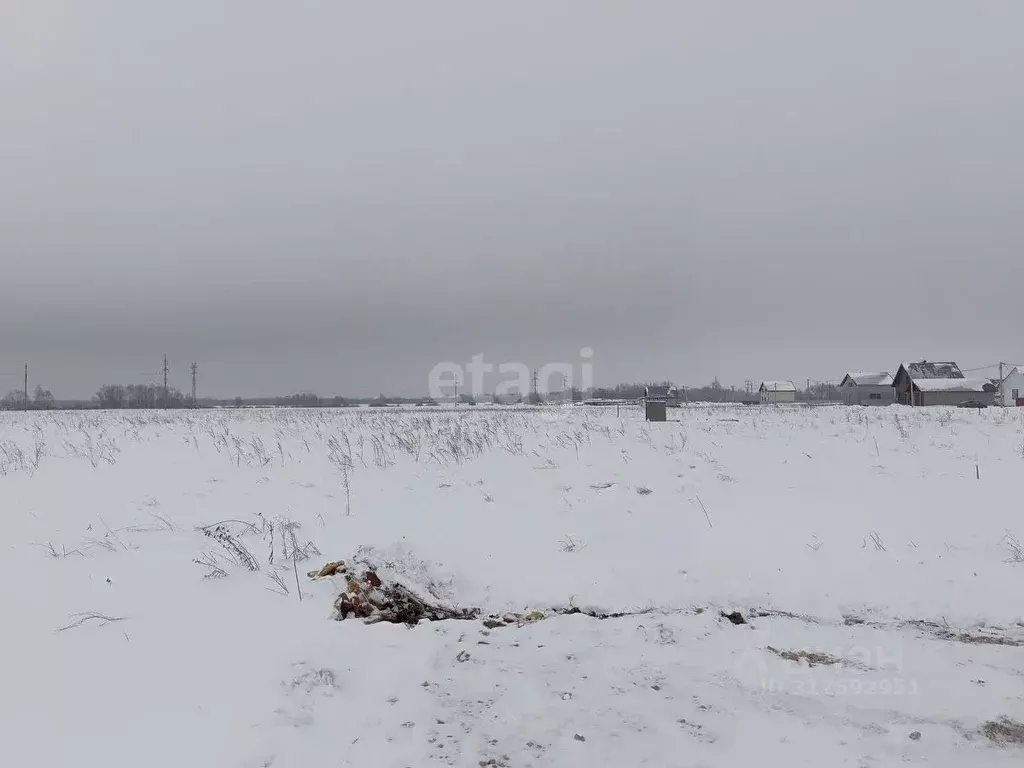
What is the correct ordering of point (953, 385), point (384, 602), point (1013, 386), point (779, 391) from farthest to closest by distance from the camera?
point (779, 391) < point (1013, 386) < point (953, 385) < point (384, 602)

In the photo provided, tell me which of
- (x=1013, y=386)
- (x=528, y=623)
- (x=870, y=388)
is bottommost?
(x=528, y=623)

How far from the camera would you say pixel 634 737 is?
8.91ft

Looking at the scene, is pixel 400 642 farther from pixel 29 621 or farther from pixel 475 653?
pixel 29 621

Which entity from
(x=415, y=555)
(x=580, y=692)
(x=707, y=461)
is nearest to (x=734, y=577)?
(x=580, y=692)

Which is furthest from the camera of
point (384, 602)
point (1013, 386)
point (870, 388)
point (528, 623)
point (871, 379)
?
point (871, 379)

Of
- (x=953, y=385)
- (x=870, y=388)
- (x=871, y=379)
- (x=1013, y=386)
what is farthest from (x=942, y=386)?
(x=871, y=379)

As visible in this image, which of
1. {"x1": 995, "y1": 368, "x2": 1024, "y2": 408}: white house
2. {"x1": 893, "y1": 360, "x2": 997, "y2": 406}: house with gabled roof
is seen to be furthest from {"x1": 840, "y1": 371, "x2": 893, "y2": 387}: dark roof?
{"x1": 995, "y1": 368, "x2": 1024, "y2": 408}: white house

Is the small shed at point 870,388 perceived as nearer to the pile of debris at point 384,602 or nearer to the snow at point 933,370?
the snow at point 933,370

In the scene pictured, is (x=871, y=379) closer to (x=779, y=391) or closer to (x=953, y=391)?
(x=779, y=391)

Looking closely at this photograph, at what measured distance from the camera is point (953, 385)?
46656mm

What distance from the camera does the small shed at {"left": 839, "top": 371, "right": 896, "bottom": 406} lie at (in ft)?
182

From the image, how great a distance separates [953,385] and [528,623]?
5640 cm

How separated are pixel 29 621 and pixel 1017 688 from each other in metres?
6.12

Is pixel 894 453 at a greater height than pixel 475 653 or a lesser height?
greater
